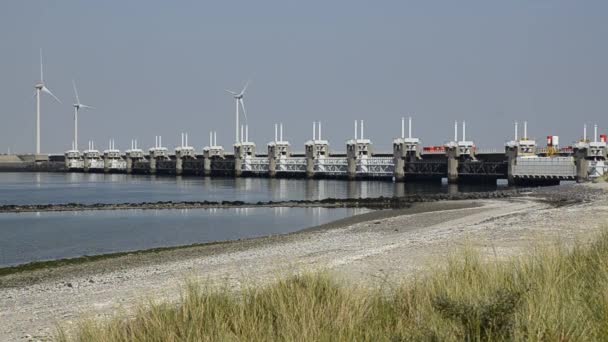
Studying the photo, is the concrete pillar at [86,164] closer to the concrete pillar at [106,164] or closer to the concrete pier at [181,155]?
the concrete pillar at [106,164]

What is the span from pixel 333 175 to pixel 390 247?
91320mm

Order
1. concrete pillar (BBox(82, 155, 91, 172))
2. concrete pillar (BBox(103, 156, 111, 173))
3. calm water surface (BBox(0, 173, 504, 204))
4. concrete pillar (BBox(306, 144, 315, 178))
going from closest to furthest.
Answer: calm water surface (BBox(0, 173, 504, 204)) → concrete pillar (BBox(306, 144, 315, 178)) → concrete pillar (BBox(103, 156, 111, 173)) → concrete pillar (BBox(82, 155, 91, 172))

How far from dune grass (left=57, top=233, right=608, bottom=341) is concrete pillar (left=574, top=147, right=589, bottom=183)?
233ft

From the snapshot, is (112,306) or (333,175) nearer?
(112,306)

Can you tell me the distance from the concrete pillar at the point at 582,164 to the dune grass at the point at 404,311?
7090 centimetres

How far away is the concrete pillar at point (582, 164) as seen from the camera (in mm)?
75000

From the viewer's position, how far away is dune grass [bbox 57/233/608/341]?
577 centimetres

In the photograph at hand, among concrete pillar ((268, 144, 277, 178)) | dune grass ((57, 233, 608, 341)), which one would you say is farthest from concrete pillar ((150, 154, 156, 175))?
dune grass ((57, 233, 608, 341))

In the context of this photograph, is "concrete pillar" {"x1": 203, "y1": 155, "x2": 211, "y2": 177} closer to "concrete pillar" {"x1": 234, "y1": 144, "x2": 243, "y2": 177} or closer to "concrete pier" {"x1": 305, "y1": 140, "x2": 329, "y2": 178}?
"concrete pillar" {"x1": 234, "y1": 144, "x2": 243, "y2": 177}

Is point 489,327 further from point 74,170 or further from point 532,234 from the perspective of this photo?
point 74,170

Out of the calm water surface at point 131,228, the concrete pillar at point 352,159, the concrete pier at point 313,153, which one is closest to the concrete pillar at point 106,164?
the concrete pier at point 313,153

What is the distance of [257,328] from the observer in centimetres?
650

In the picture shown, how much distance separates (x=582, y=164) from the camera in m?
75.3

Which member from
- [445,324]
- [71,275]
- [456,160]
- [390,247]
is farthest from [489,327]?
[456,160]
